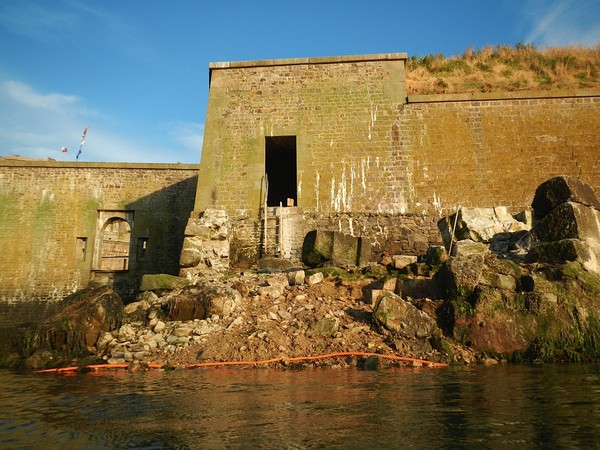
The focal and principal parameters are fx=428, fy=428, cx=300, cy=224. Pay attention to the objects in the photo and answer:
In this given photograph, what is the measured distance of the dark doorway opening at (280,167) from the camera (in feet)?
47.0

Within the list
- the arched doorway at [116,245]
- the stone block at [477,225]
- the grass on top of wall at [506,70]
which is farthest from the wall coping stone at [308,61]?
the arched doorway at [116,245]

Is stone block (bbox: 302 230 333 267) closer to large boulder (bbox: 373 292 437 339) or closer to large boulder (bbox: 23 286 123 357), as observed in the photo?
large boulder (bbox: 373 292 437 339)

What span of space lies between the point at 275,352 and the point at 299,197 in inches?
274

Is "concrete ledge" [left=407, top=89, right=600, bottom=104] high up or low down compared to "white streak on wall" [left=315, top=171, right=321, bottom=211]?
up

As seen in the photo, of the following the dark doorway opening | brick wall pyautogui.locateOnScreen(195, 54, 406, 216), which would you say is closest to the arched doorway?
the dark doorway opening

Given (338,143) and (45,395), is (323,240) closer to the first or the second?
(338,143)

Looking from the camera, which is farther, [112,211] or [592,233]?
[112,211]

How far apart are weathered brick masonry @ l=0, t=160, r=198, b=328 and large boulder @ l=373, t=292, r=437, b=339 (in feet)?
38.3

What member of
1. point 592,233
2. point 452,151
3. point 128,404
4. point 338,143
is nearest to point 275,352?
point 128,404

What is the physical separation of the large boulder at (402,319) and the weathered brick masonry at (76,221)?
11.7m

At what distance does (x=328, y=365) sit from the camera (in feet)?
21.2

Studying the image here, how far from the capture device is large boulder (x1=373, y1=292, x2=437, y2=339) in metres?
6.97

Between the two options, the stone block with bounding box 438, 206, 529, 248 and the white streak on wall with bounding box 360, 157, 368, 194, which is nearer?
the stone block with bounding box 438, 206, 529, 248

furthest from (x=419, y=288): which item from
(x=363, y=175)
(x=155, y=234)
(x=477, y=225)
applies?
(x=155, y=234)
